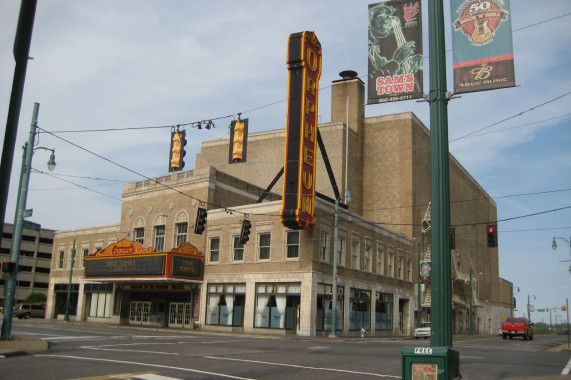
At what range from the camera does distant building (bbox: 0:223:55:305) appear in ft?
308

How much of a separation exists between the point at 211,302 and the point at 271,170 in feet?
83.6

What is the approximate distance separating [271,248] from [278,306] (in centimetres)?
428

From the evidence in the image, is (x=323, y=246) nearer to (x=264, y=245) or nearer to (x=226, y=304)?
(x=264, y=245)

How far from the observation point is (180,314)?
4638 centimetres

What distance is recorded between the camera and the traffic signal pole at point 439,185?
904cm

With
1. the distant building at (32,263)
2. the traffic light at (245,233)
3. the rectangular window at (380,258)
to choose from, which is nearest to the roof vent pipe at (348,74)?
the rectangular window at (380,258)

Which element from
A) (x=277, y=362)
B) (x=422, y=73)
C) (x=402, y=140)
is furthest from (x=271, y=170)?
(x=422, y=73)

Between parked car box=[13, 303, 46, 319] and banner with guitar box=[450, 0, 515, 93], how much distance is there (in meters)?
60.6

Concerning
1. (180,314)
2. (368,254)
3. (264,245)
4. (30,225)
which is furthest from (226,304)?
(30,225)

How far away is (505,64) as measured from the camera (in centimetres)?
985

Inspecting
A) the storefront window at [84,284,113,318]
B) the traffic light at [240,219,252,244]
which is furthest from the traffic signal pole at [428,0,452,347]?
the storefront window at [84,284,113,318]

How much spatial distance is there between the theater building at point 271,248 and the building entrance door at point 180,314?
8 cm

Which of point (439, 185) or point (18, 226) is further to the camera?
point (18, 226)

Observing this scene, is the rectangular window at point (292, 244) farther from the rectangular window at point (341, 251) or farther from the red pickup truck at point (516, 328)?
the red pickup truck at point (516, 328)
